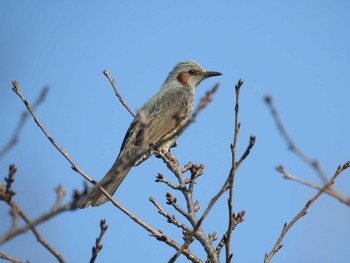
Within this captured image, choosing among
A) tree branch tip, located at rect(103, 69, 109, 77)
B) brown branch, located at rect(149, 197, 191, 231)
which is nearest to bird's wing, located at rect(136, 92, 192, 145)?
tree branch tip, located at rect(103, 69, 109, 77)

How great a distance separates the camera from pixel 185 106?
26.8 feet

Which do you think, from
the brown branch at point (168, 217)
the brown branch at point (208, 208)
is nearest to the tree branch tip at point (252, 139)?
the brown branch at point (208, 208)

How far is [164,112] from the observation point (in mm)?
7777

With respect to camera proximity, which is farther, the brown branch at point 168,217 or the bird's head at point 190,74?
the bird's head at point 190,74

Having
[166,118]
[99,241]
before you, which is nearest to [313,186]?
[99,241]

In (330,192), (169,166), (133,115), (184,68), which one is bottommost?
(330,192)

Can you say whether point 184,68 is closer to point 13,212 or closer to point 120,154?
point 120,154

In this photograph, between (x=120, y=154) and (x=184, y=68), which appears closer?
(x=120, y=154)

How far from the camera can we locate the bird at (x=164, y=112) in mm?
6248

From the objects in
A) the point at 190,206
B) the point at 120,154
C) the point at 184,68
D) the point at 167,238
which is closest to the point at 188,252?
the point at 167,238

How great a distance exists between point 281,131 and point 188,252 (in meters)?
1.84

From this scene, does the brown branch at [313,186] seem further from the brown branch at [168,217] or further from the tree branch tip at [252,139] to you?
the brown branch at [168,217]

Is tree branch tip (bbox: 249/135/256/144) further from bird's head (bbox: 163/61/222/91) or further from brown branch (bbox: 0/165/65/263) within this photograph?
bird's head (bbox: 163/61/222/91)

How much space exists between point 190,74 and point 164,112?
4.95 ft
